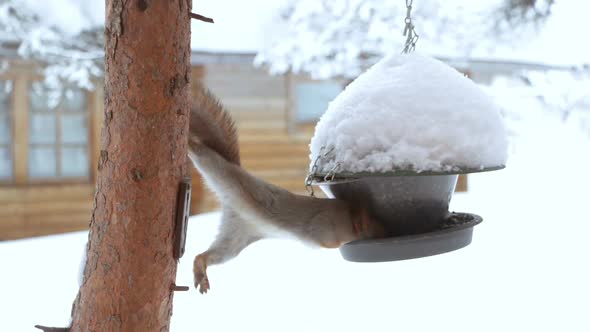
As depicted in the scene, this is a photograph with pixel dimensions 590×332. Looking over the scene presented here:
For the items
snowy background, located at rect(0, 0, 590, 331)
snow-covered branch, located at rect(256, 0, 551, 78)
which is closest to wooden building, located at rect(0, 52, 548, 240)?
snow-covered branch, located at rect(256, 0, 551, 78)

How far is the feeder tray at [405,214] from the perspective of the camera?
4.60 feet

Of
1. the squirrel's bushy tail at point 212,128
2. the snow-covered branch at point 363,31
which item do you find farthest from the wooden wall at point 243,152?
the squirrel's bushy tail at point 212,128

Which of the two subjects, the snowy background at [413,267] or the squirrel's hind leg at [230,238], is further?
the snowy background at [413,267]

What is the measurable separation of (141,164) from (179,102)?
5.4 inches

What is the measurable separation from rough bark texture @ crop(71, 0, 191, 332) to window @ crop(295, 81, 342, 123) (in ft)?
20.4

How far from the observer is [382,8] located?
5930mm

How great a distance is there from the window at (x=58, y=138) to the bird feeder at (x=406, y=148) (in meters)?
6.06

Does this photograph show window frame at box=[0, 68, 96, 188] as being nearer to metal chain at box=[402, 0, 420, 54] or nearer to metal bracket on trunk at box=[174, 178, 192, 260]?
metal chain at box=[402, 0, 420, 54]

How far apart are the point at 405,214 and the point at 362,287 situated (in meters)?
2.38

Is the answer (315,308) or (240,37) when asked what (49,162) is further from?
(315,308)

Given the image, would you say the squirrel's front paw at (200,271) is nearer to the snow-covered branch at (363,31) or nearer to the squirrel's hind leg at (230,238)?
the squirrel's hind leg at (230,238)

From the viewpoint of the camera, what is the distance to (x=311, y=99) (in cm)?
764

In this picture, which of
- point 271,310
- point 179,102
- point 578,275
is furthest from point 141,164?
point 578,275

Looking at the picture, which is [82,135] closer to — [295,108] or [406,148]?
[295,108]
